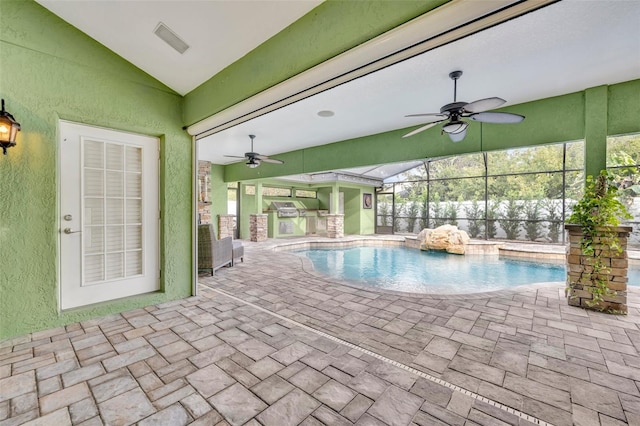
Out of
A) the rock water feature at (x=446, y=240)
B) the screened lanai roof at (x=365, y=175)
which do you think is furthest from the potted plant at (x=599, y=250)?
the screened lanai roof at (x=365, y=175)

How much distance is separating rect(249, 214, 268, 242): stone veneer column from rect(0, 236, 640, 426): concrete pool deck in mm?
6338

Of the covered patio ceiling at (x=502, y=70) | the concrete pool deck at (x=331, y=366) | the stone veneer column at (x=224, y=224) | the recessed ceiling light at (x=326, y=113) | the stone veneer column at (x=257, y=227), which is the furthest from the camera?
the stone veneer column at (x=257, y=227)

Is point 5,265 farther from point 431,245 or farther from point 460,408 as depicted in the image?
point 431,245

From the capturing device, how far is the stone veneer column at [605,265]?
303 cm

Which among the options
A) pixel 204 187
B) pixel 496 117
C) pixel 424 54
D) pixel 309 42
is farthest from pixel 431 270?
pixel 204 187

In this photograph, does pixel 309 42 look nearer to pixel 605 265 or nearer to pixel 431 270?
pixel 605 265

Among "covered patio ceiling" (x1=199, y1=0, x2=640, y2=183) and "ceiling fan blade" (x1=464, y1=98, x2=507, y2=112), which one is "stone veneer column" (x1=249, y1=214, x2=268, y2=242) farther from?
"ceiling fan blade" (x1=464, y1=98, x2=507, y2=112)

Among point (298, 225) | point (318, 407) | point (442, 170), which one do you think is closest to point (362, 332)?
point (318, 407)

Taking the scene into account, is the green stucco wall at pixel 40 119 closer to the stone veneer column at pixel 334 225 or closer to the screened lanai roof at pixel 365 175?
the screened lanai roof at pixel 365 175

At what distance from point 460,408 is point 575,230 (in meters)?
2.97

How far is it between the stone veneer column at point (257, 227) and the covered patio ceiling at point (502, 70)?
15.6 ft

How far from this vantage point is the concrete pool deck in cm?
158

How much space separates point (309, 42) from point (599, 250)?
388 cm

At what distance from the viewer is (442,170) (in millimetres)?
16047
